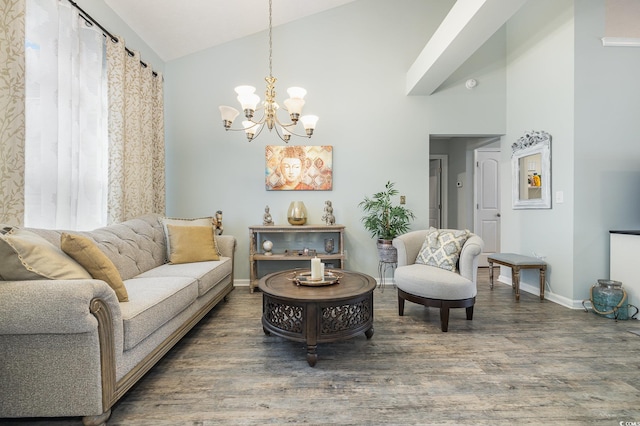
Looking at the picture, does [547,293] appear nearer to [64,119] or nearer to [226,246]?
[226,246]

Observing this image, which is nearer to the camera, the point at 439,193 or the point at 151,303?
the point at 151,303

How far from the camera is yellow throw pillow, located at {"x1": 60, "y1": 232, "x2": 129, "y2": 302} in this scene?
5.62 ft

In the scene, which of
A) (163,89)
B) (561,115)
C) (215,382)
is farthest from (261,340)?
(561,115)

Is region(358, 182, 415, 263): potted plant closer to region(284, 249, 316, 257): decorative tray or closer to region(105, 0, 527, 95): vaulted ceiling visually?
region(284, 249, 316, 257): decorative tray

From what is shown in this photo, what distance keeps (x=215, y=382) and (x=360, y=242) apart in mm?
2702

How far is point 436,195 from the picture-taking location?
19.6 ft

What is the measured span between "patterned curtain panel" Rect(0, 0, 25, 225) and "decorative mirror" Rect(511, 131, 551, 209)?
187 inches

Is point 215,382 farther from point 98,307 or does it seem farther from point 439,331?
point 439,331

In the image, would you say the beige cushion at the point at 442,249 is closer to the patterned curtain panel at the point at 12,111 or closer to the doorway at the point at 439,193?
the doorway at the point at 439,193

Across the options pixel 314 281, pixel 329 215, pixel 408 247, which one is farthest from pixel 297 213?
pixel 314 281

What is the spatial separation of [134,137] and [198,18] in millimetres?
1592

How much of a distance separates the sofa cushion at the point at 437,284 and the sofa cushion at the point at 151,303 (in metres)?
1.87

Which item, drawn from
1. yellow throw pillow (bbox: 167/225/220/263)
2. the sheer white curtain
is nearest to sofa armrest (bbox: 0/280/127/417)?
the sheer white curtain

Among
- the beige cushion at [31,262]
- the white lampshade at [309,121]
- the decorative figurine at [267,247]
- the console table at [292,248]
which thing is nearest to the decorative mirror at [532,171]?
the console table at [292,248]
